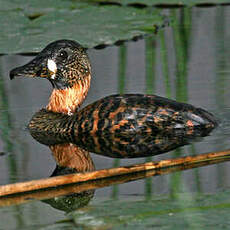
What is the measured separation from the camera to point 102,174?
541 cm

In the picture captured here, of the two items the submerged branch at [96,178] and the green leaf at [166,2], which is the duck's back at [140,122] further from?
the green leaf at [166,2]

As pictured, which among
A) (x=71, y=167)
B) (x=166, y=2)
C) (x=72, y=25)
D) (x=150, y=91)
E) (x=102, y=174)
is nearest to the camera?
(x=102, y=174)

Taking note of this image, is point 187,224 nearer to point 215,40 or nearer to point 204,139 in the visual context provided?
point 204,139

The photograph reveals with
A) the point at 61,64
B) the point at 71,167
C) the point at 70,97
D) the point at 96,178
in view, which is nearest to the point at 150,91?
the point at 70,97

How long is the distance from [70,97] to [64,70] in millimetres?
265

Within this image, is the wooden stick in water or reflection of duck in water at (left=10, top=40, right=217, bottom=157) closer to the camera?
the wooden stick in water

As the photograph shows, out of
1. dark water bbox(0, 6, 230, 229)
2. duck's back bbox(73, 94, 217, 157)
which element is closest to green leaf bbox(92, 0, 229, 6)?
dark water bbox(0, 6, 230, 229)

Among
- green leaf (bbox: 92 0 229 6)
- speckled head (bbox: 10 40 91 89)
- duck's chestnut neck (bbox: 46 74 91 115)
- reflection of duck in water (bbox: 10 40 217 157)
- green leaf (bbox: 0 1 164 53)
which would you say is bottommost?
reflection of duck in water (bbox: 10 40 217 157)

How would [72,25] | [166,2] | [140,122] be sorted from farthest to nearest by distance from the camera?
[166,2], [72,25], [140,122]

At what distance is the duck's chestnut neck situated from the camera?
7883mm

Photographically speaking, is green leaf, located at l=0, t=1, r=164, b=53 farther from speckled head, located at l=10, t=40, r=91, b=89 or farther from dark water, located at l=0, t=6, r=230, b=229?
speckled head, located at l=10, t=40, r=91, b=89

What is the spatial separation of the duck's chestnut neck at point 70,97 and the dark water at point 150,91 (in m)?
0.26

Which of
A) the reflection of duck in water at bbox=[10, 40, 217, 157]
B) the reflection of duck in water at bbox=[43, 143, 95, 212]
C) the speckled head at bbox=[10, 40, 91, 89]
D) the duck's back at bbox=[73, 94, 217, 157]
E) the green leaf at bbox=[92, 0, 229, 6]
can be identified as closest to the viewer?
the reflection of duck in water at bbox=[43, 143, 95, 212]

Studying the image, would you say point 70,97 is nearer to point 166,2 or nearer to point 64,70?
point 64,70
